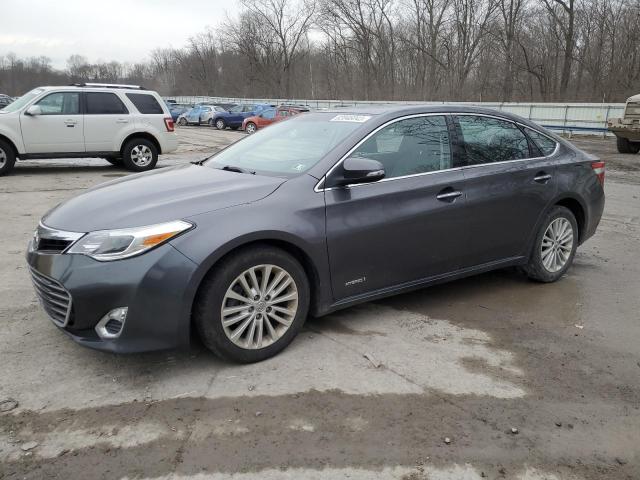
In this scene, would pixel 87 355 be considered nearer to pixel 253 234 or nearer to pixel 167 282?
pixel 167 282

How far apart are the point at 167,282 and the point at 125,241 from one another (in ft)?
1.14

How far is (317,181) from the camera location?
12.1 ft

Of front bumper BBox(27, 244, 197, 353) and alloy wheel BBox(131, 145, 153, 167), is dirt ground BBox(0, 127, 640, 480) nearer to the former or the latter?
front bumper BBox(27, 244, 197, 353)

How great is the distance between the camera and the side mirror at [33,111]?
36.3 feet

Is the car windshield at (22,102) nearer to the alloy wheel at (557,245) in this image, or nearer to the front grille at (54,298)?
the front grille at (54,298)

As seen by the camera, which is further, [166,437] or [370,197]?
[370,197]

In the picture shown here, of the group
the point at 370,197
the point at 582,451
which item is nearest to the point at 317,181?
the point at 370,197

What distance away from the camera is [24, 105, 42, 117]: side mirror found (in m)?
11.1

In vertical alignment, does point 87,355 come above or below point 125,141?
below

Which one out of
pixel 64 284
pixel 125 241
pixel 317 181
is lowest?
pixel 64 284

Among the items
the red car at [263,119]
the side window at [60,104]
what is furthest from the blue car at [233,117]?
the side window at [60,104]

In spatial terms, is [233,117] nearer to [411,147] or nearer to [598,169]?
[598,169]

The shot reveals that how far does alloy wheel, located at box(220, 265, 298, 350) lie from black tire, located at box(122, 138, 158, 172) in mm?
9870

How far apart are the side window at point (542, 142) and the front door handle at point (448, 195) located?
4.05ft
